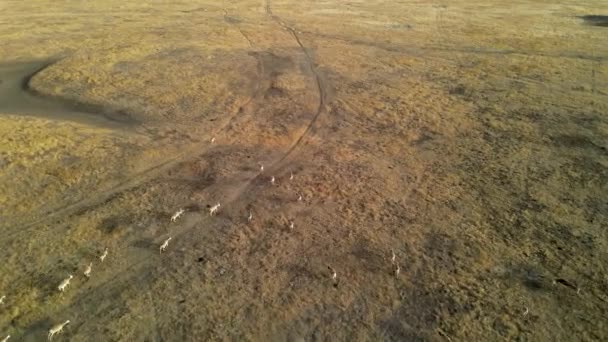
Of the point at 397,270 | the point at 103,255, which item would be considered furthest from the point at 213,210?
the point at 397,270

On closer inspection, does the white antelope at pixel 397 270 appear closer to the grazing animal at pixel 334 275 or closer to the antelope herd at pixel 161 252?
the antelope herd at pixel 161 252

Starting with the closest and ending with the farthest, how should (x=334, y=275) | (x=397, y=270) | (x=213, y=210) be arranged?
(x=334, y=275)
(x=397, y=270)
(x=213, y=210)

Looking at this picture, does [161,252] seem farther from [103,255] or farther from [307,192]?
[307,192]

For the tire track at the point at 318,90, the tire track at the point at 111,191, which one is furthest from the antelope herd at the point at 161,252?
the tire track at the point at 318,90

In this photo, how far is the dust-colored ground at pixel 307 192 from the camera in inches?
309

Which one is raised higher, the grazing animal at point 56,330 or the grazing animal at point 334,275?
the grazing animal at point 334,275

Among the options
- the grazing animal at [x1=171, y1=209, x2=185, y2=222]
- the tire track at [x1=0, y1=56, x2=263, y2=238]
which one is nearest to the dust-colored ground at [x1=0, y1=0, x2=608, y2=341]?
the tire track at [x1=0, y1=56, x2=263, y2=238]

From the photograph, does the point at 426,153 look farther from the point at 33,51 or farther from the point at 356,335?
the point at 33,51

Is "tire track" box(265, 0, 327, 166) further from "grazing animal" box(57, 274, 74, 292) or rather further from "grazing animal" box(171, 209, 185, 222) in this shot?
"grazing animal" box(57, 274, 74, 292)

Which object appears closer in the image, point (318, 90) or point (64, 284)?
point (64, 284)

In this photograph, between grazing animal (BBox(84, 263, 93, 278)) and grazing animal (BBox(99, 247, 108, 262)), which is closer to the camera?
grazing animal (BBox(84, 263, 93, 278))

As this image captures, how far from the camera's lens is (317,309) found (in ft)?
25.8

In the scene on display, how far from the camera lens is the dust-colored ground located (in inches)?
309

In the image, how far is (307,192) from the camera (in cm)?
1102
